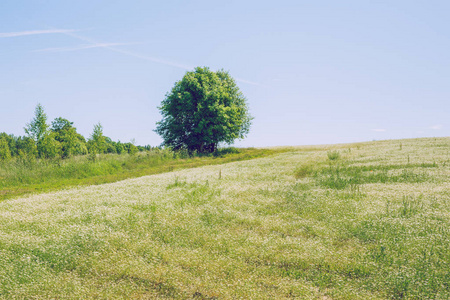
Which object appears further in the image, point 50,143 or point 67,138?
point 67,138

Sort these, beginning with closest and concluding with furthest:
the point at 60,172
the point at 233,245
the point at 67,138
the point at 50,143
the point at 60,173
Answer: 1. the point at 233,245
2. the point at 60,173
3. the point at 60,172
4. the point at 50,143
5. the point at 67,138

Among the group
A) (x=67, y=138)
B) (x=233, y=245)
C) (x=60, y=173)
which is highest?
(x=67, y=138)

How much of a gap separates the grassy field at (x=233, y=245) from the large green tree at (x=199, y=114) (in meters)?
32.3

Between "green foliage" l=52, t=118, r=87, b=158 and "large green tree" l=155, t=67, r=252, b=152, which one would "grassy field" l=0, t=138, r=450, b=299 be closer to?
"large green tree" l=155, t=67, r=252, b=152

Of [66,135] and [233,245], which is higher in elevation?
[66,135]

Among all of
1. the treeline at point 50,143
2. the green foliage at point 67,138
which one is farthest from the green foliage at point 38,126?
the green foliage at point 67,138

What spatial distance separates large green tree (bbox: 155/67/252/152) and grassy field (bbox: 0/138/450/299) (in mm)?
32345

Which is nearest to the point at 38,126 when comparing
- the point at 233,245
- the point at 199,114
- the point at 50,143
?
the point at 50,143

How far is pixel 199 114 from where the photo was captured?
1823 inches

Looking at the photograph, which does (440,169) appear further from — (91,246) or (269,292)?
(91,246)

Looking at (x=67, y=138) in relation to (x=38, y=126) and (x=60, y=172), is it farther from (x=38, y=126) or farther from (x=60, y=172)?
(x=60, y=172)

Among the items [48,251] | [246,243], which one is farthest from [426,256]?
[48,251]

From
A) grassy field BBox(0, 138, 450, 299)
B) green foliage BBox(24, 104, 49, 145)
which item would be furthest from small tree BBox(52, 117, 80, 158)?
grassy field BBox(0, 138, 450, 299)

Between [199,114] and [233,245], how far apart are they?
39.0 meters
